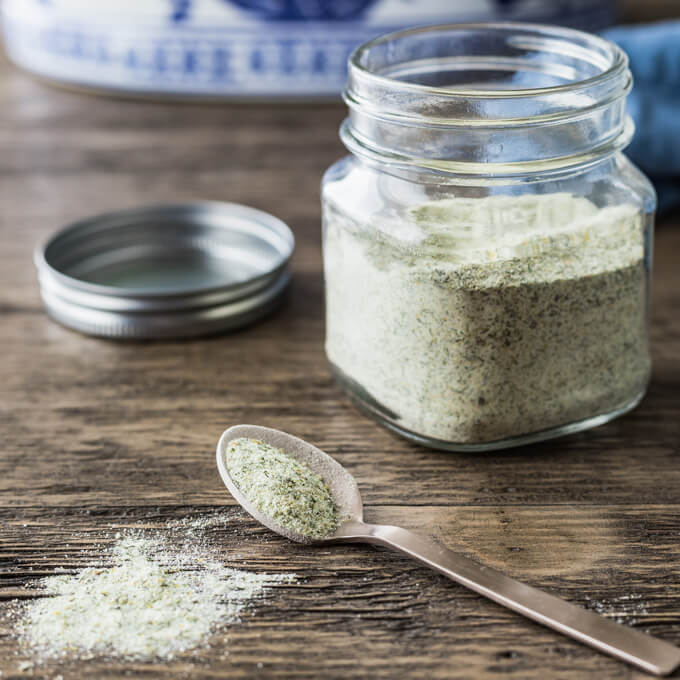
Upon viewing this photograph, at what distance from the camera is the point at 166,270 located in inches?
47.6

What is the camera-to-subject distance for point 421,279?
774 millimetres

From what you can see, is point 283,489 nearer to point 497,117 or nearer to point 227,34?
point 497,117

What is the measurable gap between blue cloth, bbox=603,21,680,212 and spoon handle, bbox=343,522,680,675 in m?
0.80

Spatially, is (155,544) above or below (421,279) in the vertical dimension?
below

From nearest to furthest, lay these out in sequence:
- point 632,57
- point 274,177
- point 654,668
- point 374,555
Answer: point 654,668
point 374,555
point 632,57
point 274,177

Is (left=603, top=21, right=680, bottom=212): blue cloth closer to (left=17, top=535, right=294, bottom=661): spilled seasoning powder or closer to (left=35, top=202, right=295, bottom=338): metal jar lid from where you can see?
(left=35, top=202, right=295, bottom=338): metal jar lid

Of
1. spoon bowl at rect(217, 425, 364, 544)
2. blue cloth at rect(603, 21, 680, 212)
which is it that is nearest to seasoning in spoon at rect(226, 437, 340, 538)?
spoon bowl at rect(217, 425, 364, 544)

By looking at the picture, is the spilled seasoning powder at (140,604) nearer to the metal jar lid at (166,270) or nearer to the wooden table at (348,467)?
the wooden table at (348,467)

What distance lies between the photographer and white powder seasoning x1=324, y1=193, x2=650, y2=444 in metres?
0.77

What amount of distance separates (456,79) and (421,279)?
11.3 inches

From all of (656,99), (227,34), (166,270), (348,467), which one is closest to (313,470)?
(348,467)

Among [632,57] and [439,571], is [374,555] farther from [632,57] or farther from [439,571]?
[632,57]

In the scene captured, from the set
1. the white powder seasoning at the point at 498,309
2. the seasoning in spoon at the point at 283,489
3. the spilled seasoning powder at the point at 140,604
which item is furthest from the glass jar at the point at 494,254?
the spilled seasoning powder at the point at 140,604

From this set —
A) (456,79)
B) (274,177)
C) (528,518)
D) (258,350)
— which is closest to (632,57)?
(456,79)
